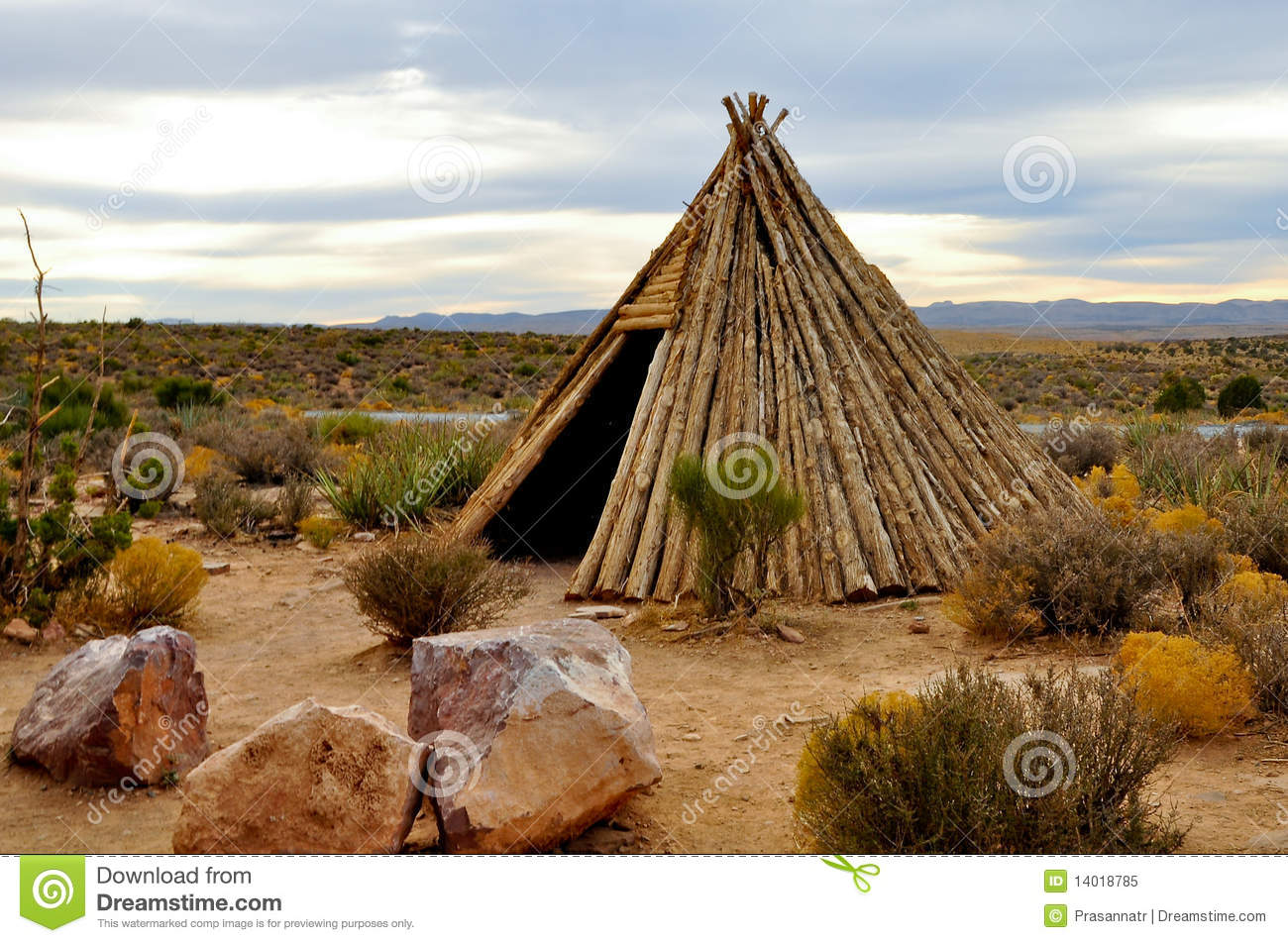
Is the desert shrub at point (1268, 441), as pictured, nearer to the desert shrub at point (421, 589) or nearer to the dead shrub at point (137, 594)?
the desert shrub at point (421, 589)

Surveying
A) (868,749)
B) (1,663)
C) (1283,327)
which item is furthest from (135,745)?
(1283,327)

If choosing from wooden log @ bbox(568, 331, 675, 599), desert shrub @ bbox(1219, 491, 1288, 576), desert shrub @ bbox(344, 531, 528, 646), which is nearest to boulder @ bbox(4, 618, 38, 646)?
desert shrub @ bbox(344, 531, 528, 646)

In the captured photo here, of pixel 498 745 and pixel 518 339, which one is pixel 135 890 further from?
pixel 518 339

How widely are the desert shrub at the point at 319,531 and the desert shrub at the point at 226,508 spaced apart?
2.04ft

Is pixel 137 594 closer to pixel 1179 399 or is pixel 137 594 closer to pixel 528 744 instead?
pixel 528 744

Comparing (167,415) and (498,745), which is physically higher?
(167,415)

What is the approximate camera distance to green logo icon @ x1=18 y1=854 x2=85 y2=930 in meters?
2.93

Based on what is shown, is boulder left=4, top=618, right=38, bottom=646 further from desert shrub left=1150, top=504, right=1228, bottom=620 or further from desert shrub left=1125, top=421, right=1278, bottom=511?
desert shrub left=1125, top=421, right=1278, bottom=511

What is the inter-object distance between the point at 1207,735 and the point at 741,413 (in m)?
3.93

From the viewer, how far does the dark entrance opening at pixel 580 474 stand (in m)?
9.79

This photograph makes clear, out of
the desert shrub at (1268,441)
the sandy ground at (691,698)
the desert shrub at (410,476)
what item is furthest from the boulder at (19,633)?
the desert shrub at (1268,441)

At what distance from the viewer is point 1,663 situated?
252 inches

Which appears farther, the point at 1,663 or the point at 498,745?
the point at 1,663

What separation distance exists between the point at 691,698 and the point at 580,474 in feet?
16.3
